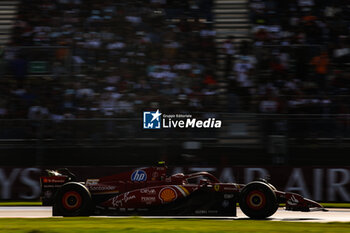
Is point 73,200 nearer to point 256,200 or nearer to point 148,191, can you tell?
point 148,191

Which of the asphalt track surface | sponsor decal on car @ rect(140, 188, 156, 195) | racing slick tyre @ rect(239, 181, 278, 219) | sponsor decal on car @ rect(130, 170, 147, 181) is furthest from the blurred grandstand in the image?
racing slick tyre @ rect(239, 181, 278, 219)

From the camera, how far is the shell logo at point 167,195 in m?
10.9

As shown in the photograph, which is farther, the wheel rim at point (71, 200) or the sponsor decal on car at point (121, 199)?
the wheel rim at point (71, 200)

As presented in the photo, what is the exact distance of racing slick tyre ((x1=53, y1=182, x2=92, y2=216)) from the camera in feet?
36.4

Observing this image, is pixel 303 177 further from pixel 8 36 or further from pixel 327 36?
pixel 8 36

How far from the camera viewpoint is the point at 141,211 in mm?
11031

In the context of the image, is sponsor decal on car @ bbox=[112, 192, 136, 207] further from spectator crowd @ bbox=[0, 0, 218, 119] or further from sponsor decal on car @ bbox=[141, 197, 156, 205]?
spectator crowd @ bbox=[0, 0, 218, 119]

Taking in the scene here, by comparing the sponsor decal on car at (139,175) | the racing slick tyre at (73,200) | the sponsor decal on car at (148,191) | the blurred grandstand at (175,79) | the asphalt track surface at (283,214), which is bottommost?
the asphalt track surface at (283,214)

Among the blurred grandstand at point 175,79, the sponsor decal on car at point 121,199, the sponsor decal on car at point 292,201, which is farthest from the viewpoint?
the blurred grandstand at point 175,79

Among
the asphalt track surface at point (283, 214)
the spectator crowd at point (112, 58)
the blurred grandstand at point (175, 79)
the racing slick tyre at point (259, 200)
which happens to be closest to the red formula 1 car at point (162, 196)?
the racing slick tyre at point (259, 200)

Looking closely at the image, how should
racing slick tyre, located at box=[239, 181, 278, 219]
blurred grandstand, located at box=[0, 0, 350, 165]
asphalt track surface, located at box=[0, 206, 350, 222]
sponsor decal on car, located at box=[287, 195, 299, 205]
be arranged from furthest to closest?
blurred grandstand, located at box=[0, 0, 350, 165], asphalt track surface, located at box=[0, 206, 350, 222], sponsor decal on car, located at box=[287, 195, 299, 205], racing slick tyre, located at box=[239, 181, 278, 219]

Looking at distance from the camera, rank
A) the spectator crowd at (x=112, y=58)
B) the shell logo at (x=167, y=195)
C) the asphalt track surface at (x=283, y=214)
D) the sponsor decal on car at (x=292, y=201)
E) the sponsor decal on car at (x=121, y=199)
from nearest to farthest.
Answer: the sponsor decal on car at (x=292, y=201)
the shell logo at (x=167, y=195)
the sponsor decal on car at (x=121, y=199)
the asphalt track surface at (x=283, y=214)
the spectator crowd at (x=112, y=58)

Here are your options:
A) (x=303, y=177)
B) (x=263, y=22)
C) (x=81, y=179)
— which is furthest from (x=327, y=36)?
(x=81, y=179)

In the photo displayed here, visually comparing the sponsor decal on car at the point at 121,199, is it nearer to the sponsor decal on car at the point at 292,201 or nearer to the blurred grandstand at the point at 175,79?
the sponsor decal on car at the point at 292,201
